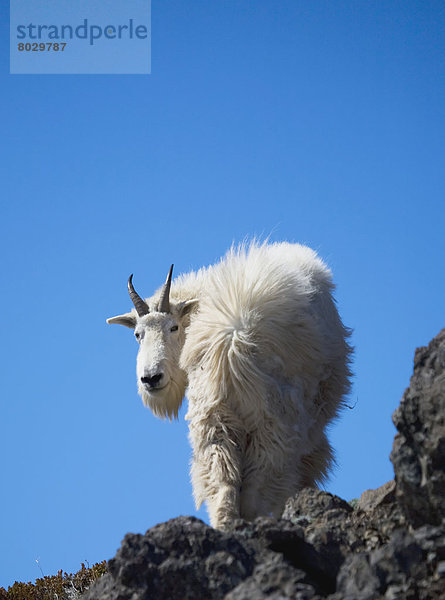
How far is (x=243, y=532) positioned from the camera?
10.8ft

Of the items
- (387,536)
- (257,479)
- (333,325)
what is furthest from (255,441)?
(387,536)

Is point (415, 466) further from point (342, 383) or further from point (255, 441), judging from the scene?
point (342, 383)

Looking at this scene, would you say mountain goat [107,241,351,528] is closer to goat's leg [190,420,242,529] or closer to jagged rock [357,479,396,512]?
goat's leg [190,420,242,529]

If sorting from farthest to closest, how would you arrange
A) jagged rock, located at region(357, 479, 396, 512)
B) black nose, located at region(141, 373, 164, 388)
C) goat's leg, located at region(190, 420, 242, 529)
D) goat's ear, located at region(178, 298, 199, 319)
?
goat's ear, located at region(178, 298, 199, 319) < black nose, located at region(141, 373, 164, 388) < goat's leg, located at region(190, 420, 242, 529) < jagged rock, located at region(357, 479, 396, 512)

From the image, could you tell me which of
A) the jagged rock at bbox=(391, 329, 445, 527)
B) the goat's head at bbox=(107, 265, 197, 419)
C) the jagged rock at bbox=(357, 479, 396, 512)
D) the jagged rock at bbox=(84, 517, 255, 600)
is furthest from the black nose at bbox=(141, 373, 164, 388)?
the jagged rock at bbox=(391, 329, 445, 527)

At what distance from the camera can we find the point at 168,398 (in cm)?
784

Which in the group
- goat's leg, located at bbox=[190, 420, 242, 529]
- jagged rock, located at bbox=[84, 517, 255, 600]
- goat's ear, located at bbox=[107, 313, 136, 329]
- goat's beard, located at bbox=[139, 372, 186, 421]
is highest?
goat's ear, located at bbox=[107, 313, 136, 329]

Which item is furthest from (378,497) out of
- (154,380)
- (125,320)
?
(125,320)

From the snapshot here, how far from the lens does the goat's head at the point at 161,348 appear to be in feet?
24.8

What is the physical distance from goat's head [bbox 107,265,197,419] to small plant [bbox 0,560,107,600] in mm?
1752

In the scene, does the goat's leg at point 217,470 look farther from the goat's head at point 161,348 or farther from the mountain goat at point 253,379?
the goat's head at point 161,348

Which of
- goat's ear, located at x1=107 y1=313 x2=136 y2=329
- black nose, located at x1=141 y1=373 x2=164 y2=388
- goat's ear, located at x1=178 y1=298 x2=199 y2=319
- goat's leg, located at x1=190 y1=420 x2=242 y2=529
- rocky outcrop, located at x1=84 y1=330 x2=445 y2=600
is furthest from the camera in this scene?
goat's ear, located at x1=107 y1=313 x2=136 y2=329

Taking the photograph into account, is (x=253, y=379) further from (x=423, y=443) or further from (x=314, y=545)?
(x=423, y=443)

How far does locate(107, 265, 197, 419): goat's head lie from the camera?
7574mm
